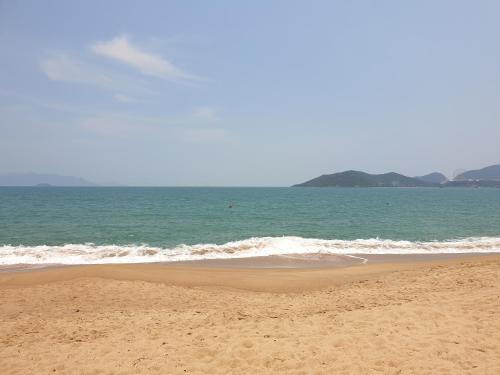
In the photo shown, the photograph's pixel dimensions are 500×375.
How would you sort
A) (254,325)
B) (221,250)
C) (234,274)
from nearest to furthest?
(254,325), (234,274), (221,250)

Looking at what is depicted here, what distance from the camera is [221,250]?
22.7 metres

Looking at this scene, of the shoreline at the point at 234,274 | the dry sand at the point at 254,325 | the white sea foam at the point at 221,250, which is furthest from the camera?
the white sea foam at the point at 221,250

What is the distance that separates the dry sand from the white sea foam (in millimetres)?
6230

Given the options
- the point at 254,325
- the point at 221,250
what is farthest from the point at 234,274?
the point at 254,325

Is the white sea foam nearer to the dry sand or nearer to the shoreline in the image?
the shoreline

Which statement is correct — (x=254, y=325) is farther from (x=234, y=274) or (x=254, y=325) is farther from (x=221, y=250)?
(x=221, y=250)

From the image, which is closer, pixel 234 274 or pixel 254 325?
pixel 254 325

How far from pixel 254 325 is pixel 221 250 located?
46.9 feet

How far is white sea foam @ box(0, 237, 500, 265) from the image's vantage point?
810 inches

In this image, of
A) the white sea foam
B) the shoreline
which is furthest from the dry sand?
the white sea foam

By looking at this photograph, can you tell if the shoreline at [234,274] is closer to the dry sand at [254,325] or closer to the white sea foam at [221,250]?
Answer: the dry sand at [254,325]

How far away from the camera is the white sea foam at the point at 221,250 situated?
2058 cm

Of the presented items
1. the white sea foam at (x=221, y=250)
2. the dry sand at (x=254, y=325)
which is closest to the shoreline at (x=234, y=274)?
the dry sand at (x=254, y=325)

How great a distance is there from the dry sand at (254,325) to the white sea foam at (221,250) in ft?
20.4
